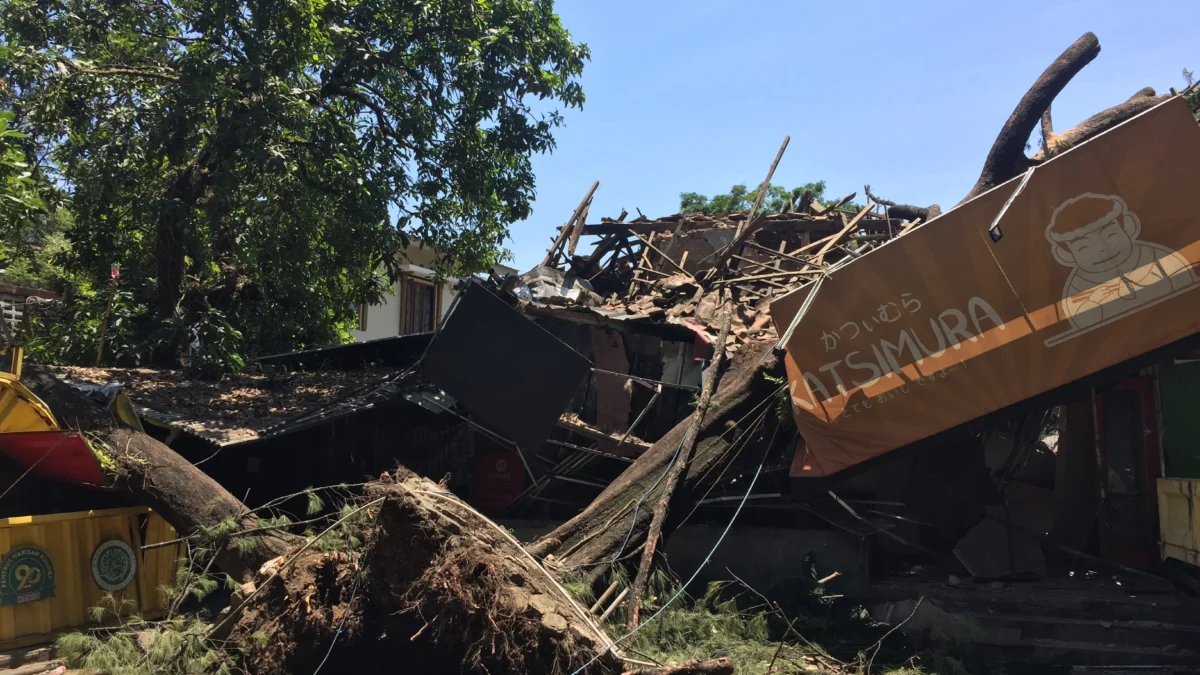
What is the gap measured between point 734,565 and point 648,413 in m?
2.49

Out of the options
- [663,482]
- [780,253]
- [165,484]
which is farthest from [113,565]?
[780,253]

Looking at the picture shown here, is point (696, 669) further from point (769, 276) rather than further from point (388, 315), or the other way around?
point (388, 315)

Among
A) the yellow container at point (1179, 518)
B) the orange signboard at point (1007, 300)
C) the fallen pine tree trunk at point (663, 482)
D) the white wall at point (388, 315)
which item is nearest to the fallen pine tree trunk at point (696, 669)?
the fallen pine tree trunk at point (663, 482)

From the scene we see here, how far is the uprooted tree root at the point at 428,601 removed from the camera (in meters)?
5.27

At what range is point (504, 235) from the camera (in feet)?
43.1

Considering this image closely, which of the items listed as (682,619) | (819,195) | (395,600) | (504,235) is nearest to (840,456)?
(682,619)

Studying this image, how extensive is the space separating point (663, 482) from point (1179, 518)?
198 inches

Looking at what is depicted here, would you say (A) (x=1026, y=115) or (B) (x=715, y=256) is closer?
(A) (x=1026, y=115)

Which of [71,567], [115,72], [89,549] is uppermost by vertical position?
[115,72]

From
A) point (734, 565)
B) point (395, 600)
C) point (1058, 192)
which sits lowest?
point (734, 565)

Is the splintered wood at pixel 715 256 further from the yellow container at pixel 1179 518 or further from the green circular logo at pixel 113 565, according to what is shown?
the green circular logo at pixel 113 565

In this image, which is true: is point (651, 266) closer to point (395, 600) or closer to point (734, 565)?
point (734, 565)

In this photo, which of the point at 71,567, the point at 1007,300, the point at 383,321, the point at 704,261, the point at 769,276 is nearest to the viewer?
the point at 1007,300

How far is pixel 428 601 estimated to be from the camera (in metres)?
5.40
